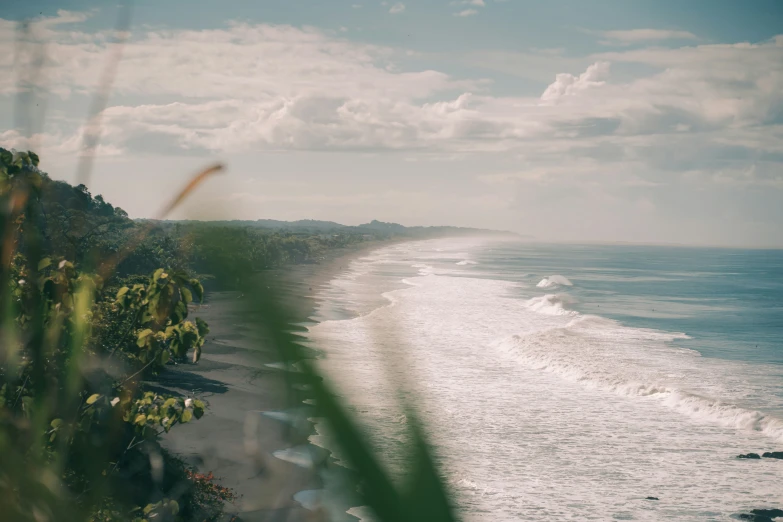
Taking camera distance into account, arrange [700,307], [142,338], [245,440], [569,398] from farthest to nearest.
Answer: [700,307]
[569,398]
[245,440]
[142,338]

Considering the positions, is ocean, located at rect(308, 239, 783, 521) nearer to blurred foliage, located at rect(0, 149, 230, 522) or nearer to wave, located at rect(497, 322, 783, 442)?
wave, located at rect(497, 322, 783, 442)

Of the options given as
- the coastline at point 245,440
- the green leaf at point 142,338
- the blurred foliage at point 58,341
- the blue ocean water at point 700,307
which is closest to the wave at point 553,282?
the blue ocean water at point 700,307

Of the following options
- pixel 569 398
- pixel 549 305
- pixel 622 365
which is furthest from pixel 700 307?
pixel 569 398

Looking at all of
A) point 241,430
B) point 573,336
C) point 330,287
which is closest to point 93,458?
point 241,430

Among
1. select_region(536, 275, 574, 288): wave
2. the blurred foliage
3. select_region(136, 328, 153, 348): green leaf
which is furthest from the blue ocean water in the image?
select_region(136, 328, 153, 348): green leaf

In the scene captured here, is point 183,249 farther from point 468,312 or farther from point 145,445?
point 468,312

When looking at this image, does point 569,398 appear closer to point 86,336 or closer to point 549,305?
point 86,336
